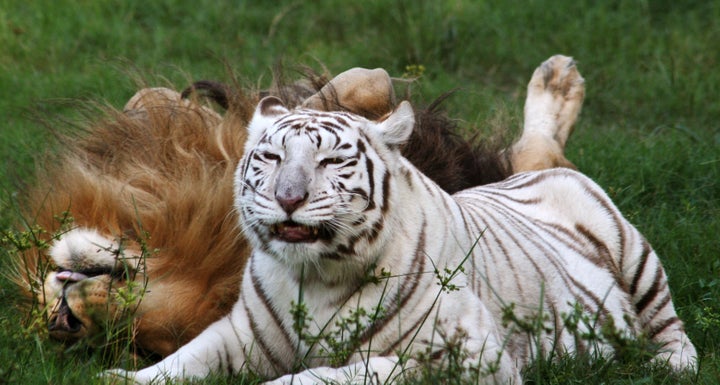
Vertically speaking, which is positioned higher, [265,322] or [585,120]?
[265,322]

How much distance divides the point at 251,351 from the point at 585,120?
4790 mm

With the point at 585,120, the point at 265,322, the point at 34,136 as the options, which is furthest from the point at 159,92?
the point at 585,120

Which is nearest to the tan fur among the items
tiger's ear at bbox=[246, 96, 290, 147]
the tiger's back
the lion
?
the lion

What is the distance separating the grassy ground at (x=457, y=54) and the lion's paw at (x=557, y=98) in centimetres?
24

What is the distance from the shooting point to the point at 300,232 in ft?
12.9

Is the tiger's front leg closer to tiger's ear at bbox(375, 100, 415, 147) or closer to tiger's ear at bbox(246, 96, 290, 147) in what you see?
tiger's ear at bbox(246, 96, 290, 147)

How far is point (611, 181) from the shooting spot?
6.86 metres

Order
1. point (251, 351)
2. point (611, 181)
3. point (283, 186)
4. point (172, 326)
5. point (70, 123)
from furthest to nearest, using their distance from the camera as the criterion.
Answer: point (611, 181) → point (70, 123) → point (172, 326) → point (251, 351) → point (283, 186)

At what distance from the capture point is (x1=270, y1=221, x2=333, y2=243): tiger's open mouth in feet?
12.9

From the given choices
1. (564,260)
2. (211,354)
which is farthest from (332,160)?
(564,260)

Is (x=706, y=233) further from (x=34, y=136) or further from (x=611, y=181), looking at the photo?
(x=34, y=136)

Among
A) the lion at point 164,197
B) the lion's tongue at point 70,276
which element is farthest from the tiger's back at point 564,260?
the lion's tongue at point 70,276

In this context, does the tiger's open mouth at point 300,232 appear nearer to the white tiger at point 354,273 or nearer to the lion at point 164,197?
the white tiger at point 354,273

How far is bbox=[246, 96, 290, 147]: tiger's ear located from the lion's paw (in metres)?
2.42
